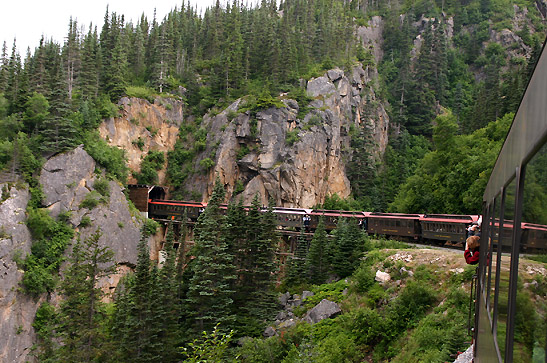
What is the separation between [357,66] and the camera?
65562mm

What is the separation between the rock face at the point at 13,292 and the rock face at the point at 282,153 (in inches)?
865

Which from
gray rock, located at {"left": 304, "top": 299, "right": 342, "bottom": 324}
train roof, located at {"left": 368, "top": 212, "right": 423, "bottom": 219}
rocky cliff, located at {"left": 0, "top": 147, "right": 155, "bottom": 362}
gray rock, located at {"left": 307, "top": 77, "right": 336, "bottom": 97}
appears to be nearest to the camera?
gray rock, located at {"left": 304, "top": 299, "right": 342, "bottom": 324}

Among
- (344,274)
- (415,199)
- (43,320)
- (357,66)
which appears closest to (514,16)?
(357,66)

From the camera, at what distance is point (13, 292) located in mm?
31562

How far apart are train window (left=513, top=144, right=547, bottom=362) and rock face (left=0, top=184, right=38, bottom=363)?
36.7 meters

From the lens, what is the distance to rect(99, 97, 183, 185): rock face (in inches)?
1958

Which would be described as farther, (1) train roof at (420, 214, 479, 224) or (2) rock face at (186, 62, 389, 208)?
(2) rock face at (186, 62, 389, 208)

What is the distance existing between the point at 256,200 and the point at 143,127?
2791 cm

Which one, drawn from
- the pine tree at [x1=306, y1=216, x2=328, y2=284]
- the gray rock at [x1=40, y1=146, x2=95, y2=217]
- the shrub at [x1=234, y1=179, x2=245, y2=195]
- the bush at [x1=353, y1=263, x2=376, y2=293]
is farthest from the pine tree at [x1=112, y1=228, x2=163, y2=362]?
the shrub at [x1=234, y1=179, x2=245, y2=195]

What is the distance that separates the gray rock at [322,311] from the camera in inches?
A: 916

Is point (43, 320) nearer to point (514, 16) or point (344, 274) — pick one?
point (344, 274)

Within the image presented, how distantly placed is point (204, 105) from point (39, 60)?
21.7m

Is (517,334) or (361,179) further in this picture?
(361,179)

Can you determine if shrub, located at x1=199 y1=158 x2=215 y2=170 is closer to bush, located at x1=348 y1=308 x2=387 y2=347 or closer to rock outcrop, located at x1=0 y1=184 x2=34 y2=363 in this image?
rock outcrop, located at x1=0 y1=184 x2=34 y2=363
